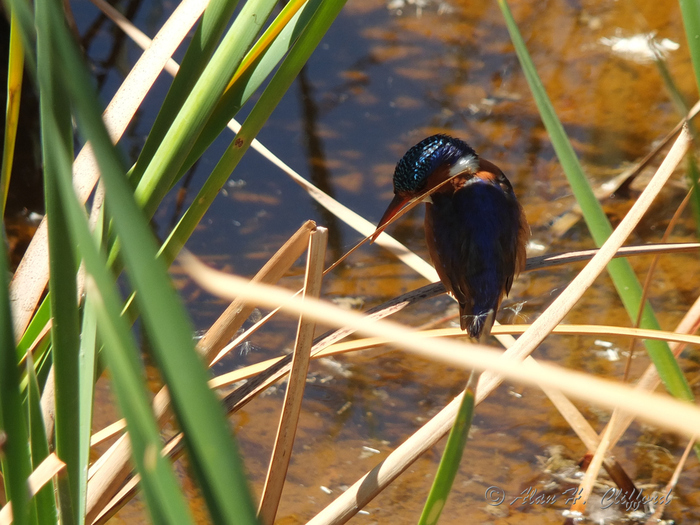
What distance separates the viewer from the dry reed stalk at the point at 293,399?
1.08 m

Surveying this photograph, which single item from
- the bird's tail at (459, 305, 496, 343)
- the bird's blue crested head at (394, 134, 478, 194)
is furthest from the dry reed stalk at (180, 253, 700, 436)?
the bird's blue crested head at (394, 134, 478, 194)

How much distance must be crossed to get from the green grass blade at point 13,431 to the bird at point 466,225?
54.4 inches

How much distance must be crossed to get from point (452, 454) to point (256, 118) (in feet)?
2.35

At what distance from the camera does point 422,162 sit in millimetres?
2109

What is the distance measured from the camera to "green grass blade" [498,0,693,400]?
1.15 metres

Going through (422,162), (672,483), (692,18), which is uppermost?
(692,18)

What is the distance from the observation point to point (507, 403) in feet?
8.66

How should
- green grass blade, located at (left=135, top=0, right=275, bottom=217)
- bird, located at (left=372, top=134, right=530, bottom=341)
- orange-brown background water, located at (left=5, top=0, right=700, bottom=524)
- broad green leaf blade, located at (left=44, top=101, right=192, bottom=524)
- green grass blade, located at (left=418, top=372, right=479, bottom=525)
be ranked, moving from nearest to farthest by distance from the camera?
broad green leaf blade, located at (left=44, top=101, right=192, bottom=524) < green grass blade, located at (left=418, top=372, right=479, bottom=525) < green grass blade, located at (left=135, top=0, right=275, bottom=217) < bird, located at (left=372, top=134, right=530, bottom=341) < orange-brown background water, located at (left=5, top=0, right=700, bottom=524)

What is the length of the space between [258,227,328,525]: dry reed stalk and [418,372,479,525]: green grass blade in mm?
347

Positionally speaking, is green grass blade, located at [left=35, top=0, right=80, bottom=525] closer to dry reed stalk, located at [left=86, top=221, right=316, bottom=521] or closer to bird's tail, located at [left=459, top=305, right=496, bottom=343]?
dry reed stalk, located at [left=86, top=221, right=316, bottom=521]

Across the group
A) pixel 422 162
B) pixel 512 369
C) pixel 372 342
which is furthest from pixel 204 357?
pixel 422 162

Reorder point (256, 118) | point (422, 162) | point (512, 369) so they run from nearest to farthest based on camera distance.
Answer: point (512, 369)
point (256, 118)
point (422, 162)

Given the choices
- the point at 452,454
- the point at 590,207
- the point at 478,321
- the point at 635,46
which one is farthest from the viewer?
the point at 635,46

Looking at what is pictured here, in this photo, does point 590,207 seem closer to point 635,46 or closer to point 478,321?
point 478,321
